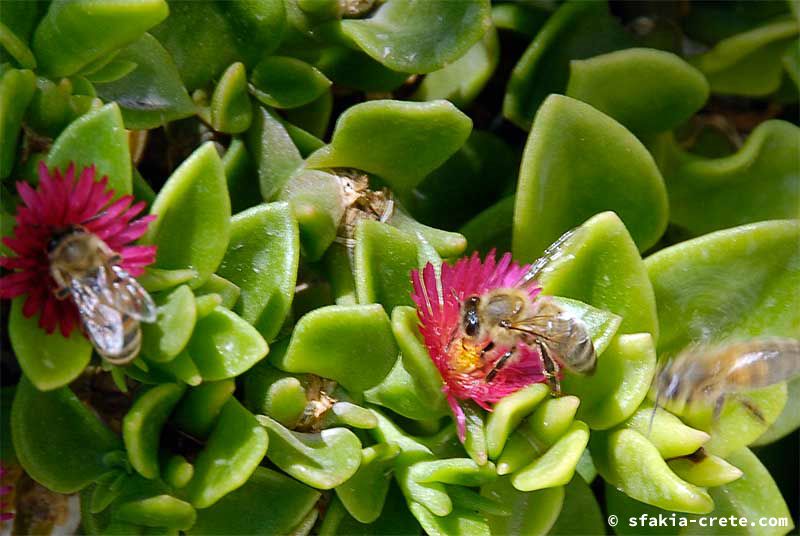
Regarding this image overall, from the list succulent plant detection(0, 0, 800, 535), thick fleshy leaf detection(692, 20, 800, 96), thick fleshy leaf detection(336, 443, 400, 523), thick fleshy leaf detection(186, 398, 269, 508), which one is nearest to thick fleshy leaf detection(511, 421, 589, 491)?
succulent plant detection(0, 0, 800, 535)

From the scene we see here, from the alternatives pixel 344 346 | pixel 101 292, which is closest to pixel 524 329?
pixel 344 346

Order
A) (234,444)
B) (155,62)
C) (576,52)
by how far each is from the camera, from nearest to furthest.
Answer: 1. (234,444)
2. (155,62)
3. (576,52)

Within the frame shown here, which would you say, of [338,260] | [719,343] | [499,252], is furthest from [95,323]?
[719,343]

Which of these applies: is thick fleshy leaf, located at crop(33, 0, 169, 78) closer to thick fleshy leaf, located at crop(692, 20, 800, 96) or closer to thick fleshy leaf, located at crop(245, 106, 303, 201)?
thick fleshy leaf, located at crop(245, 106, 303, 201)

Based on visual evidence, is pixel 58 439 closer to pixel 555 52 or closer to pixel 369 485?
pixel 369 485

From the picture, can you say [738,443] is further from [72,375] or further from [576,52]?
[72,375]
